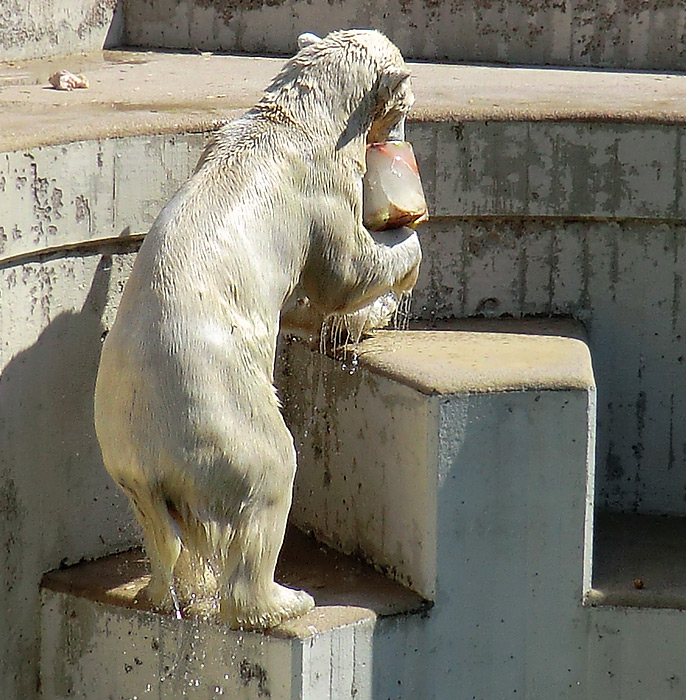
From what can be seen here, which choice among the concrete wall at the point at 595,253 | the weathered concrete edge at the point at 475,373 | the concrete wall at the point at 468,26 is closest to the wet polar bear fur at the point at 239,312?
the weathered concrete edge at the point at 475,373

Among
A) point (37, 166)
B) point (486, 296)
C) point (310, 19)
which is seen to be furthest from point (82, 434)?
point (310, 19)

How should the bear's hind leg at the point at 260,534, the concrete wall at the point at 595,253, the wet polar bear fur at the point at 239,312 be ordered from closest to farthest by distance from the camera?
the wet polar bear fur at the point at 239,312 → the bear's hind leg at the point at 260,534 → the concrete wall at the point at 595,253

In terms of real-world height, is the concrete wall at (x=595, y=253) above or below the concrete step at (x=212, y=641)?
above

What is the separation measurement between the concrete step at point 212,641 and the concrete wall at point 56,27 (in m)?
2.51

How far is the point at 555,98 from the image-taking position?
495 centimetres

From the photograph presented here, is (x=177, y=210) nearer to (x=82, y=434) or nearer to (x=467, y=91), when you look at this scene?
(x=82, y=434)

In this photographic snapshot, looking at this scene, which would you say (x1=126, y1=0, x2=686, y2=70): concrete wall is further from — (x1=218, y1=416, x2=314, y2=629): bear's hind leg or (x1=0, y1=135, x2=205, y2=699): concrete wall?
(x1=218, y1=416, x2=314, y2=629): bear's hind leg

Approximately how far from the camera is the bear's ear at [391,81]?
373 cm

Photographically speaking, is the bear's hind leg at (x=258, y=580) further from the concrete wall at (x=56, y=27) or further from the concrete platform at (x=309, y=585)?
the concrete wall at (x=56, y=27)

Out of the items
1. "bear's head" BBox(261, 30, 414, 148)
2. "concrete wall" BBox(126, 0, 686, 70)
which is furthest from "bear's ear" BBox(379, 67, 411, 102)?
"concrete wall" BBox(126, 0, 686, 70)

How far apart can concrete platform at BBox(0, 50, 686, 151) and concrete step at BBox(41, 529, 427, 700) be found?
3.99 feet

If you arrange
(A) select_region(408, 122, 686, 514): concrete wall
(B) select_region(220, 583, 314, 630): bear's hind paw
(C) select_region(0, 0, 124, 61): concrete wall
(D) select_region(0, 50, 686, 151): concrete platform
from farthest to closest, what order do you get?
(C) select_region(0, 0, 124, 61): concrete wall
(A) select_region(408, 122, 686, 514): concrete wall
(D) select_region(0, 50, 686, 151): concrete platform
(B) select_region(220, 583, 314, 630): bear's hind paw

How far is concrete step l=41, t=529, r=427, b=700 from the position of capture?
3619 millimetres

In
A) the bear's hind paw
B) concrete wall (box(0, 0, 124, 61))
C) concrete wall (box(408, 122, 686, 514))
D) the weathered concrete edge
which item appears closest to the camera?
the bear's hind paw
